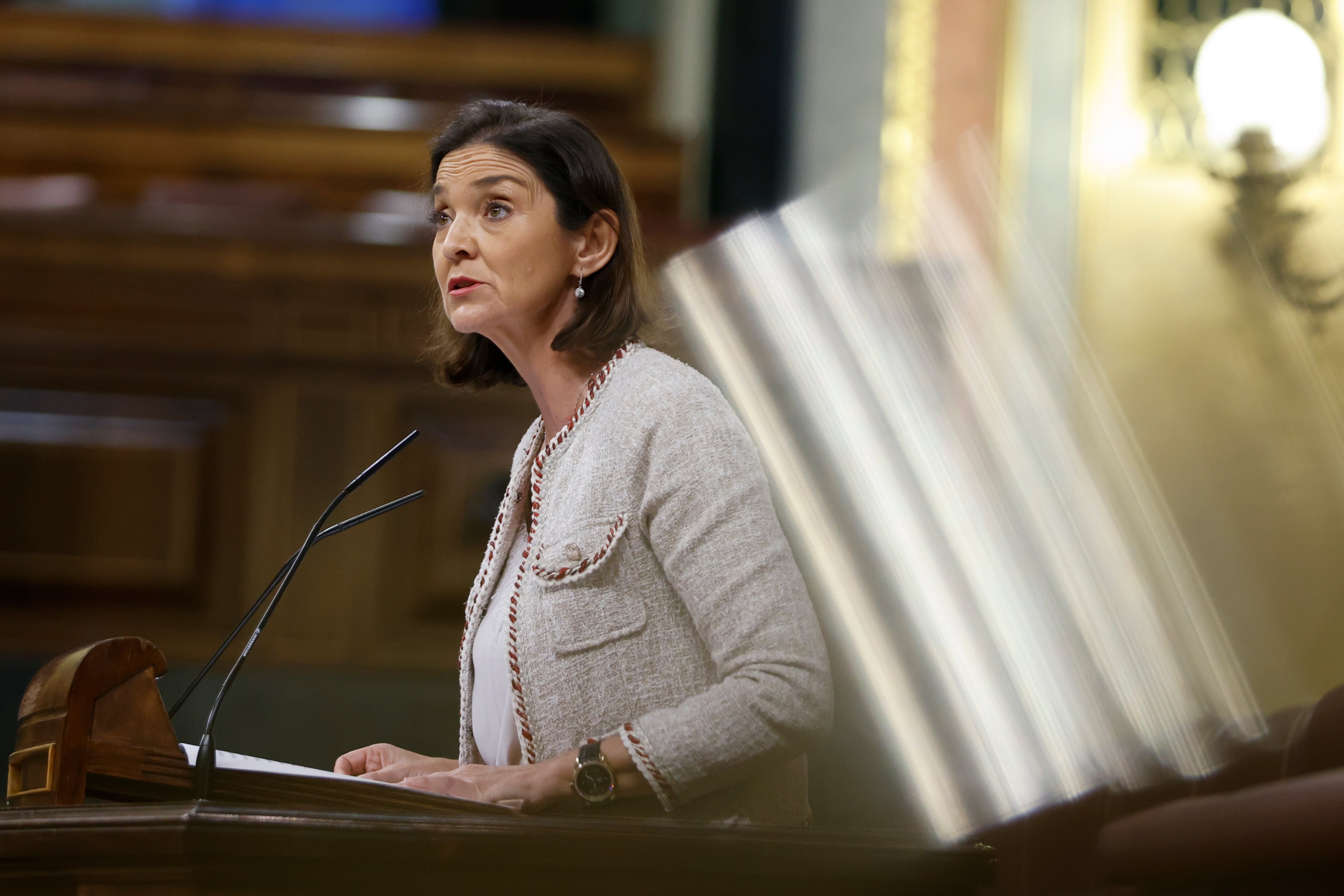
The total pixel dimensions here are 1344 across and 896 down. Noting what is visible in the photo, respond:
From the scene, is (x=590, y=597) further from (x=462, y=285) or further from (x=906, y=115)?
(x=906, y=115)

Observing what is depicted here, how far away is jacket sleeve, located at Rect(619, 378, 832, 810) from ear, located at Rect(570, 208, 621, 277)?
0.10 meters

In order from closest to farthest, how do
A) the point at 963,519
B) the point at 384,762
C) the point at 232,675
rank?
1. the point at 232,675
2. the point at 384,762
3. the point at 963,519

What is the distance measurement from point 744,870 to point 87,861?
8.6 inches

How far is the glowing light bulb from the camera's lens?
1772 millimetres

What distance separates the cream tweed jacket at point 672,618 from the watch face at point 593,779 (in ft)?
0.05

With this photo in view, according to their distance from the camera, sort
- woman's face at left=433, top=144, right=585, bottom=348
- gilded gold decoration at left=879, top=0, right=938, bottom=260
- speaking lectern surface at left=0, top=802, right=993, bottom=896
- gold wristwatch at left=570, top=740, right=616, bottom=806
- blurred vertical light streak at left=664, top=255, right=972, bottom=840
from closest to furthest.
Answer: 1. speaking lectern surface at left=0, top=802, right=993, bottom=896
2. gold wristwatch at left=570, top=740, right=616, bottom=806
3. woman's face at left=433, top=144, right=585, bottom=348
4. blurred vertical light streak at left=664, top=255, right=972, bottom=840
5. gilded gold decoration at left=879, top=0, right=938, bottom=260

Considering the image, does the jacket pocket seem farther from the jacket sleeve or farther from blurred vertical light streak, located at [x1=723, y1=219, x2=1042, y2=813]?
blurred vertical light streak, located at [x1=723, y1=219, x2=1042, y2=813]

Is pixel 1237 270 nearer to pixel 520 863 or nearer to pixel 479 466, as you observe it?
pixel 479 466

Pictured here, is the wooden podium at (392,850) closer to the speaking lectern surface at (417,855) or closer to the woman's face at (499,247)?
the speaking lectern surface at (417,855)

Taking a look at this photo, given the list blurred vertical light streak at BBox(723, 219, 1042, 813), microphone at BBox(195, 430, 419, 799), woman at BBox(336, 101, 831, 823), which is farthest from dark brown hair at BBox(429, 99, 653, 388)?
blurred vertical light streak at BBox(723, 219, 1042, 813)

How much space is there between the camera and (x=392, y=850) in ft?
1.59

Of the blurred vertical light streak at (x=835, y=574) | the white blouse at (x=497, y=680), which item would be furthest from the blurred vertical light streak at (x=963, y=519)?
the white blouse at (x=497, y=680)

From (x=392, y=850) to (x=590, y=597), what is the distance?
23 centimetres

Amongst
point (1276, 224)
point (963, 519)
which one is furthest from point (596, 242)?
point (1276, 224)
